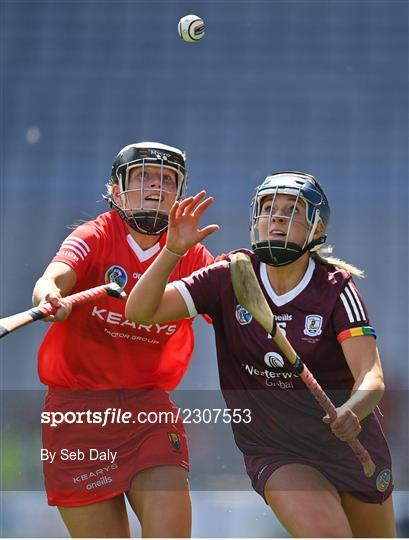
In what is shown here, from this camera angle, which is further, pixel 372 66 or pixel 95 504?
pixel 372 66

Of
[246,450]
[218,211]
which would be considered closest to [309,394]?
[246,450]

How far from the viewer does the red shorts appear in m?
3.40

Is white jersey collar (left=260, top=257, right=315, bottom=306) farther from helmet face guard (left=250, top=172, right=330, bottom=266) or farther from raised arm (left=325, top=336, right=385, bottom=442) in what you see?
raised arm (left=325, top=336, right=385, bottom=442)

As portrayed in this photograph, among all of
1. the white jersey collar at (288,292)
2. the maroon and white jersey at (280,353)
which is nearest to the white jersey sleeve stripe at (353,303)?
the maroon and white jersey at (280,353)

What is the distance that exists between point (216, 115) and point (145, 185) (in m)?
3.54

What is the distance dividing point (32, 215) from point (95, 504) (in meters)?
3.27

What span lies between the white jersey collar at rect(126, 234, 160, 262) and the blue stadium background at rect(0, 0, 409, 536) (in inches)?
91.1

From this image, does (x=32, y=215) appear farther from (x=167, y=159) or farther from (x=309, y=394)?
(x=309, y=394)

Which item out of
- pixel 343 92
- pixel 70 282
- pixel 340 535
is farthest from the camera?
pixel 343 92

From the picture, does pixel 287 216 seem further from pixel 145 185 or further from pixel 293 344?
pixel 145 185

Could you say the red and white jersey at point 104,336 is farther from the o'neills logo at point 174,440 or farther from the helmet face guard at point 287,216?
the helmet face guard at point 287,216

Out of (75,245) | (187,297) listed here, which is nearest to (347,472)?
(187,297)

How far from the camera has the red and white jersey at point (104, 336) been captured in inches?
136

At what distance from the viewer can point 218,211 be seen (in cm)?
625
